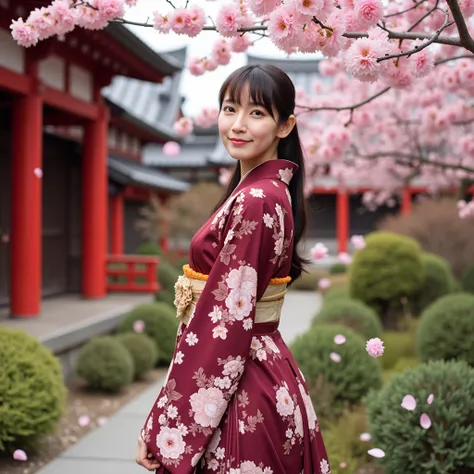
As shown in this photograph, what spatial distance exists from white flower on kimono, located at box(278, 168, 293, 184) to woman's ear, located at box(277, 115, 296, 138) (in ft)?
0.37

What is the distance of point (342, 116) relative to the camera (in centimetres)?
616

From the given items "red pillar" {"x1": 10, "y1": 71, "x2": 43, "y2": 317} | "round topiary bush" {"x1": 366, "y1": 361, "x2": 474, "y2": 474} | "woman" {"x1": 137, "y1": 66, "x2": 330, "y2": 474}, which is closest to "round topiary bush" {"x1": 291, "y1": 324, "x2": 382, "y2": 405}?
"round topiary bush" {"x1": 366, "y1": 361, "x2": 474, "y2": 474}

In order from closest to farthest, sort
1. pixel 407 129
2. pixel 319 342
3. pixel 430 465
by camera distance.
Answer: pixel 430 465 < pixel 319 342 < pixel 407 129

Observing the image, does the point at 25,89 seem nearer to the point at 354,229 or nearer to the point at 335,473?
the point at 335,473

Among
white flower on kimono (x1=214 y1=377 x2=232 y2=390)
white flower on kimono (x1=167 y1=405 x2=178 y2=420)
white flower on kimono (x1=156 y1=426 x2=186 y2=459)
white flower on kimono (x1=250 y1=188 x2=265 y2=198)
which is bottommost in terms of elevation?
white flower on kimono (x1=156 y1=426 x2=186 y2=459)

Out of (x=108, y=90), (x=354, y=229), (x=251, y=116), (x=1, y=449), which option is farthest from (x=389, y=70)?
(x=354, y=229)

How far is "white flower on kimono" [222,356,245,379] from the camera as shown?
186cm

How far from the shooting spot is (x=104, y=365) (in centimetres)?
639

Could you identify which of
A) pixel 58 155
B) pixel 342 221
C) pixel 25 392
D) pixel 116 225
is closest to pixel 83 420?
pixel 25 392

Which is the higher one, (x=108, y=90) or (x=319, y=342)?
(x=108, y=90)

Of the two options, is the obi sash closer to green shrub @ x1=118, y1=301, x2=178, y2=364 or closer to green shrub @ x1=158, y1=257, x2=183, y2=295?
green shrub @ x1=118, y1=301, x2=178, y2=364

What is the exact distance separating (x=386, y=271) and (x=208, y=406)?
293 inches

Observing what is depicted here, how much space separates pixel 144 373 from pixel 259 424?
5.64m

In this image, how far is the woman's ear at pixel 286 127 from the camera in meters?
2.09
